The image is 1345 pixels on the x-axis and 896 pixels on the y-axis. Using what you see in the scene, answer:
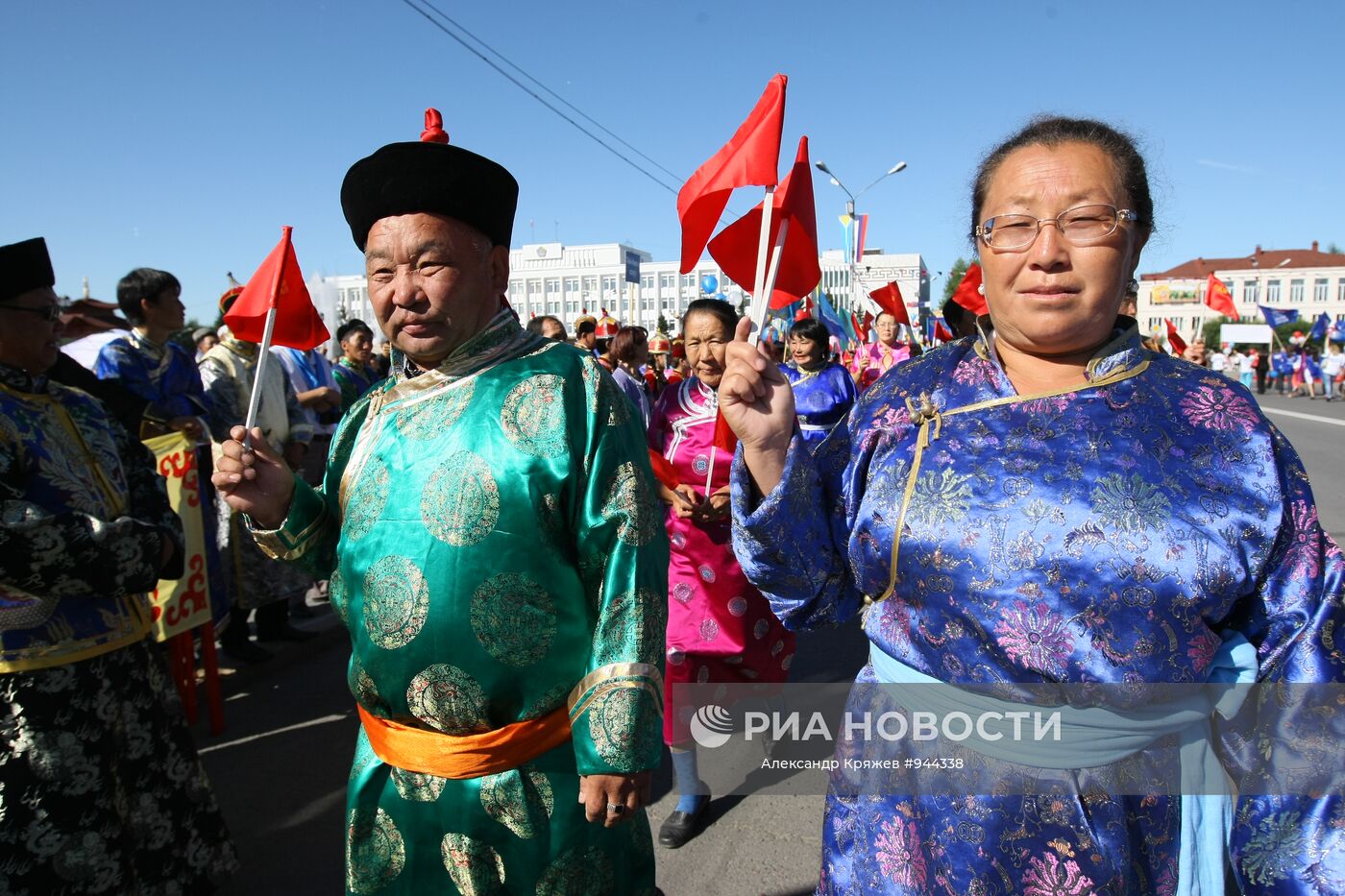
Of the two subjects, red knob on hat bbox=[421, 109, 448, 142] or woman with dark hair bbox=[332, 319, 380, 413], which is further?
woman with dark hair bbox=[332, 319, 380, 413]

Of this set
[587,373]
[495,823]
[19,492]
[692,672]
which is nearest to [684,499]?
[692,672]

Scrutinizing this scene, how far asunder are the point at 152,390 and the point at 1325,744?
15.4 ft

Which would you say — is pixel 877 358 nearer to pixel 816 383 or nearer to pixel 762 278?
pixel 816 383

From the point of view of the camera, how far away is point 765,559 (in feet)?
4.91

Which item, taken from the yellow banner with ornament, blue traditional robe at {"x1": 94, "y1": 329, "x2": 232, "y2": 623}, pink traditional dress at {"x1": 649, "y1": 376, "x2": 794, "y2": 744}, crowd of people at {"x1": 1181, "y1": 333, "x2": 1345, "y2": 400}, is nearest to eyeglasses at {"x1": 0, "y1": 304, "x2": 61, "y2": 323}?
the yellow banner with ornament

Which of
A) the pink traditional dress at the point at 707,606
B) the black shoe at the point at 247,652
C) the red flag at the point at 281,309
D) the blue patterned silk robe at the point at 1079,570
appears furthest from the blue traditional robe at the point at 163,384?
the blue patterned silk robe at the point at 1079,570

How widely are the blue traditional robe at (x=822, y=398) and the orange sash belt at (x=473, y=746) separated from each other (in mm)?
2914

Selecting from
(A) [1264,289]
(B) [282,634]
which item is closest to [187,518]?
(B) [282,634]

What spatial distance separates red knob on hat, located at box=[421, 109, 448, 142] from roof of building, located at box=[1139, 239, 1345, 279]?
79790 millimetres

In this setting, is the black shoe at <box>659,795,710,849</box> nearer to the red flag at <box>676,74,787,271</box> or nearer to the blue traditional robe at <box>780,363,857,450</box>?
the blue traditional robe at <box>780,363,857,450</box>

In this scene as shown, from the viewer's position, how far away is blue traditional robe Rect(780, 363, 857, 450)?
4398mm

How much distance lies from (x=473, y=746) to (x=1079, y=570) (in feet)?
3.55

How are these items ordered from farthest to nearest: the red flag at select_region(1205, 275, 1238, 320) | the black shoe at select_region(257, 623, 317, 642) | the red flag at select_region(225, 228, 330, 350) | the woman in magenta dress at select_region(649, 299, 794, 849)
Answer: the red flag at select_region(1205, 275, 1238, 320) → the black shoe at select_region(257, 623, 317, 642) → the woman in magenta dress at select_region(649, 299, 794, 849) → the red flag at select_region(225, 228, 330, 350)

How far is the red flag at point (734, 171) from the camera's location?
1.46 meters
